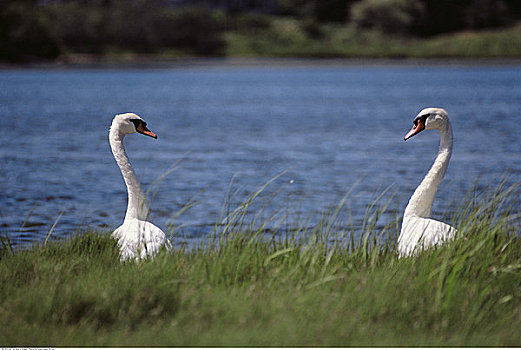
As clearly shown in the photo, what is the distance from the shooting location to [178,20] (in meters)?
85.6

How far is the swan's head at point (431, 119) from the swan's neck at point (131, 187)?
2581mm

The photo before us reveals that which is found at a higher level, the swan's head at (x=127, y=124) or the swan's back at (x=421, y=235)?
the swan's head at (x=127, y=124)

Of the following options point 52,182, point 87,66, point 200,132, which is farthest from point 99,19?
point 52,182

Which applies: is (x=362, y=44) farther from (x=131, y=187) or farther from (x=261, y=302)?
(x=261, y=302)

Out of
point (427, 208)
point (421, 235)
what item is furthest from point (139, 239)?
point (427, 208)

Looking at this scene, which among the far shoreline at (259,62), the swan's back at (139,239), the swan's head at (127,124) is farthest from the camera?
the far shoreline at (259,62)

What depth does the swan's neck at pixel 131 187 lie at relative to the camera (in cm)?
676

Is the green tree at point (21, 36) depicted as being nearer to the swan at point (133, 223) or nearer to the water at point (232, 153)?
the water at point (232, 153)

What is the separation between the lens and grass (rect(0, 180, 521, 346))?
4.35 meters

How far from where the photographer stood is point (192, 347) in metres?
4.24

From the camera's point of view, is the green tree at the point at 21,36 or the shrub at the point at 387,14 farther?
the shrub at the point at 387,14

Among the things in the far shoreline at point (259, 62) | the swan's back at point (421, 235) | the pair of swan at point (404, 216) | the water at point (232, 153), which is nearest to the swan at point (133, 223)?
the pair of swan at point (404, 216)

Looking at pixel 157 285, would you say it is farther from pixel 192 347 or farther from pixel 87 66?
pixel 87 66

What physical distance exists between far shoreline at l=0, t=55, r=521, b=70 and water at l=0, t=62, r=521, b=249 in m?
42.7
